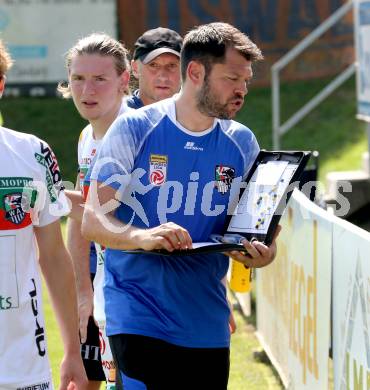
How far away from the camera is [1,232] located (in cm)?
408

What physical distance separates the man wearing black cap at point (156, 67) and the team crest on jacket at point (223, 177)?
5.24ft

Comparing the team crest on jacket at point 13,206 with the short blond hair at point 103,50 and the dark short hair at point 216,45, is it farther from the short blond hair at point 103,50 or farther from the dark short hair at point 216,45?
the short blond hair at point 103,50

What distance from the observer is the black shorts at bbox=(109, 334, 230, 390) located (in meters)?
4.88

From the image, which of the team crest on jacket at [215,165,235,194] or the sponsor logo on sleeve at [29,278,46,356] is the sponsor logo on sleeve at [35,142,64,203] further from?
the team crest on jacket at [215,165,235,194]

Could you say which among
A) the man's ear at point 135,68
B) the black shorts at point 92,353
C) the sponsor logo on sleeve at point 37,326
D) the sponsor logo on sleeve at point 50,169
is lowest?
the black shorts at point 92,353

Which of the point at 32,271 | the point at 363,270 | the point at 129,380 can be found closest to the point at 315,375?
the point at 363,270

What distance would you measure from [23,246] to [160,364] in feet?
3.45

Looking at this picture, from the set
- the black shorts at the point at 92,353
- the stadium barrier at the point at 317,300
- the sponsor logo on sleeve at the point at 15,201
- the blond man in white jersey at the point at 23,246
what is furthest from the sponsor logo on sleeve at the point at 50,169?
the black shorts at the point at 92,353

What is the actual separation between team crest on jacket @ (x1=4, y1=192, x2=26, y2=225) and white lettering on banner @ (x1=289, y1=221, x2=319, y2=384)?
283 cm

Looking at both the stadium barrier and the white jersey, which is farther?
the stadium barrier

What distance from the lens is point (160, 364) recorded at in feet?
16.1

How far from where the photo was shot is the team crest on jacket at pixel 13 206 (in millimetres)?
4102

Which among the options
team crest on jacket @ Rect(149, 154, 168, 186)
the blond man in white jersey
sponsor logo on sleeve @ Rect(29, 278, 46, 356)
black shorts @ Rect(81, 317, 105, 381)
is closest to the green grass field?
black shorts @ Rect(81, 317, 105, 381)

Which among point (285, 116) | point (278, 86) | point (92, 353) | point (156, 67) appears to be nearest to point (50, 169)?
point (92, 353)
